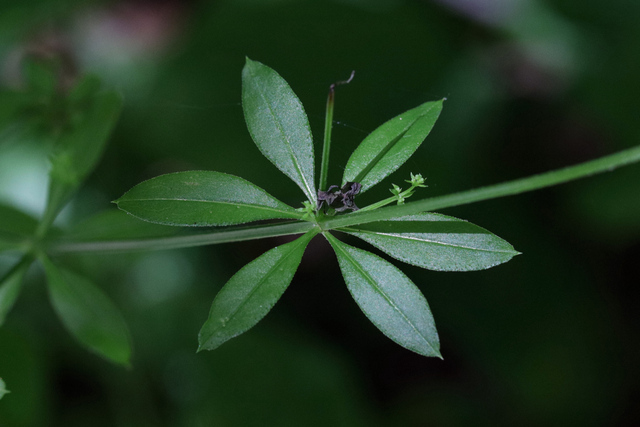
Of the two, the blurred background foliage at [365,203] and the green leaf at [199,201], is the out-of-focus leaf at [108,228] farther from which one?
the blurred background foliage at [365,203]

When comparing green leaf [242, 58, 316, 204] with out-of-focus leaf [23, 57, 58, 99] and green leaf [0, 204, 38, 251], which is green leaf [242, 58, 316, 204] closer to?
green leaf [0, 204, 38, 251]

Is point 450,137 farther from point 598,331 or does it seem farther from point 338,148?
point 338,148

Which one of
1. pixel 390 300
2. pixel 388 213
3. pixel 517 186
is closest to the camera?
pixel 517 186

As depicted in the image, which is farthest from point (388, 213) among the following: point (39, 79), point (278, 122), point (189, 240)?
point (39, 79)

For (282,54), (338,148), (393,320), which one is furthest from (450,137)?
(393,320)

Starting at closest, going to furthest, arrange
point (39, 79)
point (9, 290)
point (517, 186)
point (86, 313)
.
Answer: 1. point (517, 186)
2. point (9, 290)
3. point (86, 313)
4. point (39, 79)

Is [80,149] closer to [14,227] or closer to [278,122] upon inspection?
[14,227]

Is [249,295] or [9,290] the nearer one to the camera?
[249,295]

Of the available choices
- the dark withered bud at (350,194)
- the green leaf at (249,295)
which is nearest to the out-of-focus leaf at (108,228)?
the green leaf at (249,295)
